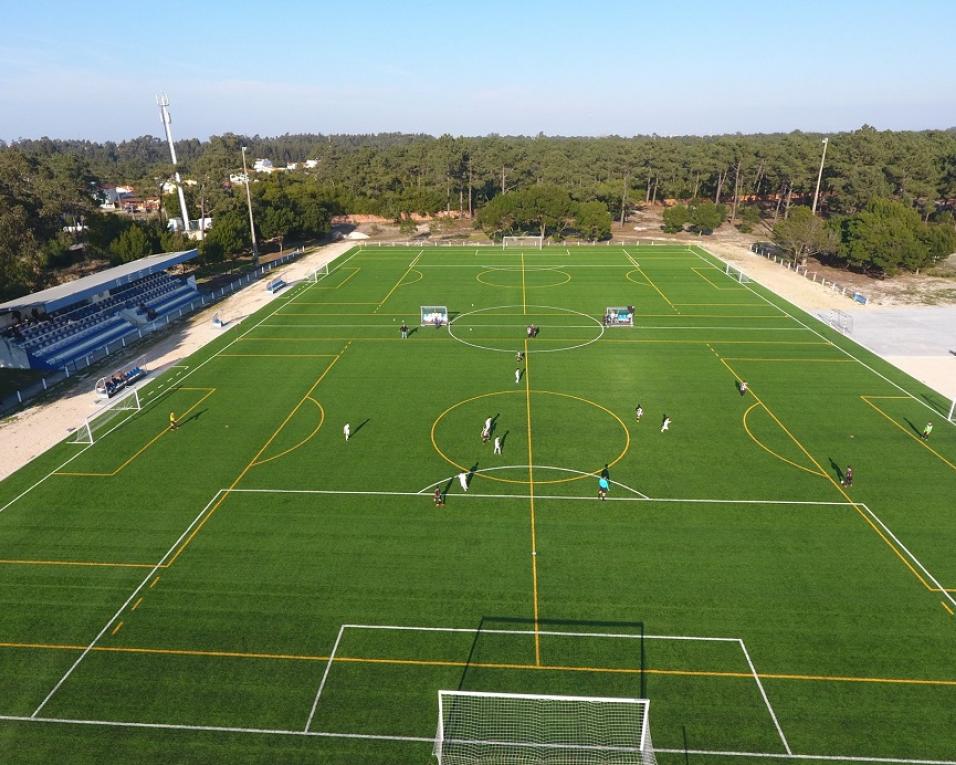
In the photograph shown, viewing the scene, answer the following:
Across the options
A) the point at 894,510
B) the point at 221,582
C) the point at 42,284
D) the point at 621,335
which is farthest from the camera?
the point at 42,284

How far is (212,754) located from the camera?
17.5 meters

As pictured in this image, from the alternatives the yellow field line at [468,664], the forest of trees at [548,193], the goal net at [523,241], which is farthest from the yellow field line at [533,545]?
the goal net at [523,241]

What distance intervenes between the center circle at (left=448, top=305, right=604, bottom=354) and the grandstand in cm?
3286

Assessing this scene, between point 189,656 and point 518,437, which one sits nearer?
point 189,656

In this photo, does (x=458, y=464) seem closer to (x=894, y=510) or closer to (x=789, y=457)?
(x=789, y=457)

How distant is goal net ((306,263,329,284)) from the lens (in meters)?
79.3

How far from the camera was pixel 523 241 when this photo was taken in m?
105

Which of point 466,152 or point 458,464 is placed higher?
point 466,152

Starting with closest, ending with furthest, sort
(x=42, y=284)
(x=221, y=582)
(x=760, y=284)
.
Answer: (x=221, y=582)
(x=42, y=284)
(x=760, y=284)

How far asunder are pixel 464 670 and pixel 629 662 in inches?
232

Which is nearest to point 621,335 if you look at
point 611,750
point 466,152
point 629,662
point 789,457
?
point 789,457

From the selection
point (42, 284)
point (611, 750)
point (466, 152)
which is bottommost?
point (611, 750)

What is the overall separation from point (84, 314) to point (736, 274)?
79.0 m

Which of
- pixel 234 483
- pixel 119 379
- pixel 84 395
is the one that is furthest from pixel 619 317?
pixel 84 395
